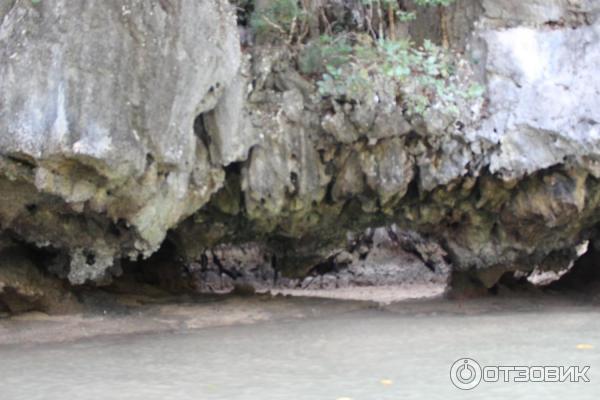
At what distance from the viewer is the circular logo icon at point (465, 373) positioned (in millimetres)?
5336

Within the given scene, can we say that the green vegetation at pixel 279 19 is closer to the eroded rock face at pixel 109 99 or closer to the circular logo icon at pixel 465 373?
the eroded rock face at pixel 109 99

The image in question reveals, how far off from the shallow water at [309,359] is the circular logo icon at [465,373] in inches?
3.3

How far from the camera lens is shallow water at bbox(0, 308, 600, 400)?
531 cm

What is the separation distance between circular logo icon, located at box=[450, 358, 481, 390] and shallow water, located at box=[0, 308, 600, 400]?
8 centimetres

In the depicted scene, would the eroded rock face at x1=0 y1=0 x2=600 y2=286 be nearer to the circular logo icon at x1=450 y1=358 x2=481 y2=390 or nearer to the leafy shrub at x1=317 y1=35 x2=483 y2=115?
the leafy shrub at x1=317 y1=35 x2=483 y2=115

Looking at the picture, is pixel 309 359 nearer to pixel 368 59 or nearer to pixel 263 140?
pixel 263 140

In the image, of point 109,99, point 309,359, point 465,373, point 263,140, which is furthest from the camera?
point 263,140

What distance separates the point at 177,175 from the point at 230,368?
2.45 metres

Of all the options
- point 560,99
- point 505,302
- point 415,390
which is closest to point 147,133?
point 415,390

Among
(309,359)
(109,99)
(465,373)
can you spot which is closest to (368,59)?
(109,99)

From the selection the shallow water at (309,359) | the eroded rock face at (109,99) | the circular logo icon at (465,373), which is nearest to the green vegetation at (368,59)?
the eroded rock face at (109,99)

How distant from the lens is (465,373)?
5.69 m

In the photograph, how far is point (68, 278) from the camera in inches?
377

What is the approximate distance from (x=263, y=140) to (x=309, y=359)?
3146 mm
